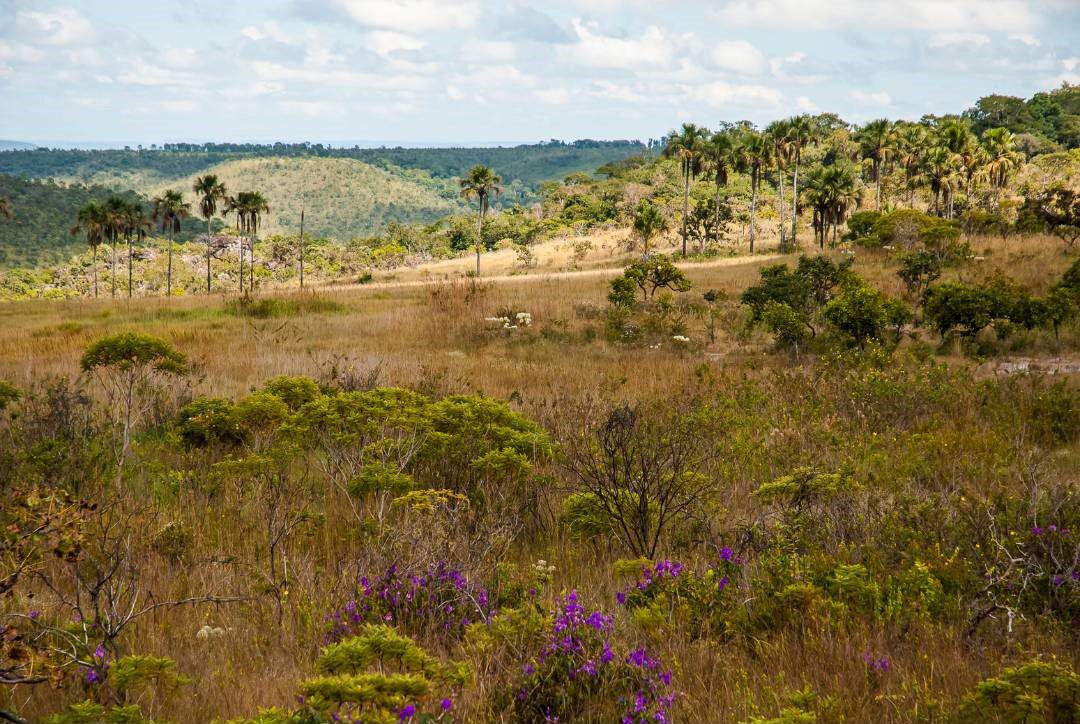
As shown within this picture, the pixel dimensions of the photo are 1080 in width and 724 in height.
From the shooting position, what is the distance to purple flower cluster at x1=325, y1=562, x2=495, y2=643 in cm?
375

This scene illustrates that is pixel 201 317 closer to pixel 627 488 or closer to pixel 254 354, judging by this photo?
pixel 254 354

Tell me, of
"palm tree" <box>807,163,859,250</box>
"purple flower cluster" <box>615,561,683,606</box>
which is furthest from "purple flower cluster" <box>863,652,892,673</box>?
"palm tree" <box>807,163,859,250</box>

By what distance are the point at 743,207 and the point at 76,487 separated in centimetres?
8511

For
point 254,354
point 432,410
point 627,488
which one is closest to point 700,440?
point 627,488

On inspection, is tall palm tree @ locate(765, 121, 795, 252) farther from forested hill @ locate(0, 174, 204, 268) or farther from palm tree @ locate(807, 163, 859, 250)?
forested hill @ locate(0, 174, 204, 268)

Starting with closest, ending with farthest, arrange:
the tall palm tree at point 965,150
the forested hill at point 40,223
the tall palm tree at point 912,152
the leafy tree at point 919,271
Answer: the leafy tree at point 919,271 < the tall palm tree at point 965,150 < the tall palm tree at point 912,152 < the forested hill at point 40,223

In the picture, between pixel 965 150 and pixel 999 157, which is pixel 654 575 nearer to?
pixel 999 157

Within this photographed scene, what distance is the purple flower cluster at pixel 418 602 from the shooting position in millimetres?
3752

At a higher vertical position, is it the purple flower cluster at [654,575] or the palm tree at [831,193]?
the palm tree at [831,193]

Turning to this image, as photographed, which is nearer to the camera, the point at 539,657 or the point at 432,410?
the point at 539,657

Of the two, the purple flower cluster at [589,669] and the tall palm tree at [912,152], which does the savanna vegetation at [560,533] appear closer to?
the purple flower cluster at [589,669]

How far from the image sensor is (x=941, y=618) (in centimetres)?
371

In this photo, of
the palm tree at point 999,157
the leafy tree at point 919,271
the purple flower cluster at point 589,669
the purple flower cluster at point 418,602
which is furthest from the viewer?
the palm tree at point 999,157

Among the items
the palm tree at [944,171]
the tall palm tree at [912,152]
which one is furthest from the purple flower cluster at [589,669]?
the tall palm tree at [912,152]
